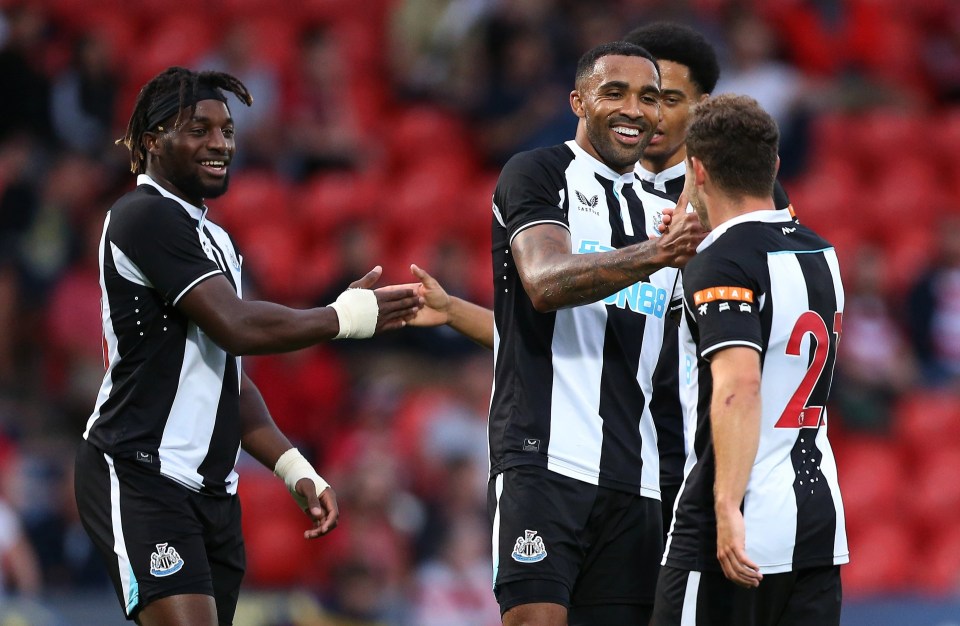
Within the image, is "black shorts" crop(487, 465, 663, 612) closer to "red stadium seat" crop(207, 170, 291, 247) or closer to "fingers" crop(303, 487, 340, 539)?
"fingers" crop(303, 487, 340, 539)

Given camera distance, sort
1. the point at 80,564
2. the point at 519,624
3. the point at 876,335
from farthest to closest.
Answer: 1. the point at 876,335
2. the point at 80,564
3. the point at 519,624

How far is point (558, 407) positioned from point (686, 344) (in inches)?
19.8

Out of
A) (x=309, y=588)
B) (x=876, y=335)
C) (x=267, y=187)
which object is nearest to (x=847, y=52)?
(x=876, y=335)

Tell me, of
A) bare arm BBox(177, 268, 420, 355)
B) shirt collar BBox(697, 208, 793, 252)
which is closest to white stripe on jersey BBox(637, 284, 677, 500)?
shirt collar BBox(697, 208, 793, 252)

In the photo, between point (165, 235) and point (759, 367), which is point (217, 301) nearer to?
point (165, 235)

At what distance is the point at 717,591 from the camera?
432cm

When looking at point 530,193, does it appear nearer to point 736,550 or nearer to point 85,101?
point 736,550

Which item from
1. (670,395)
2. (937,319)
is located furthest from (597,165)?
(937,319)

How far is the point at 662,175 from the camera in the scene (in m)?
5.59

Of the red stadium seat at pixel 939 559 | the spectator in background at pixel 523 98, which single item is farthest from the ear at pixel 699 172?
the spectator in background at pixel 523 98

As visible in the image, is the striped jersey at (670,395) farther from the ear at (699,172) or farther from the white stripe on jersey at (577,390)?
the ear at (699,172)

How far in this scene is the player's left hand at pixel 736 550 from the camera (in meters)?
4.12

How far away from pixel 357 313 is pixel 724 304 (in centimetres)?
139

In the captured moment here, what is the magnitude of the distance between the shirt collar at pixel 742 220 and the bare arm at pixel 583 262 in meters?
0.03
